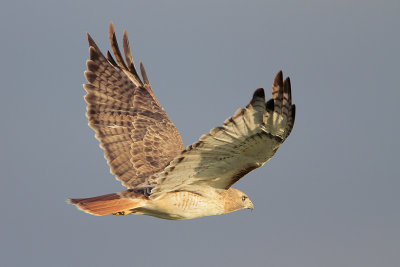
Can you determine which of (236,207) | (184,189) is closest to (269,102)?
(184,189)

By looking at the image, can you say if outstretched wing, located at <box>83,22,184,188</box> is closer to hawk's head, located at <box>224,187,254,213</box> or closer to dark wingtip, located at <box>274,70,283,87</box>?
hawk's head, located at <box>224,187,254,213</box>

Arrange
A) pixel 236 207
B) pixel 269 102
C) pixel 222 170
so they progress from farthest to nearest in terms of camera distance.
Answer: pixel 236 207, pixel 222 170, pixel 269 102

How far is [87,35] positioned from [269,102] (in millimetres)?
5432

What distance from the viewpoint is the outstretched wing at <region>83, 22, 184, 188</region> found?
36.4 feet

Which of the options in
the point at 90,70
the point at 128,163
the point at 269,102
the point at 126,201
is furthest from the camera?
the point at 90,70

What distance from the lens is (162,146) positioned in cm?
1140

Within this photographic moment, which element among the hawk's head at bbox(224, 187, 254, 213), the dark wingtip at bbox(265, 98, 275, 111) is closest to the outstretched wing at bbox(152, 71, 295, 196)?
the dark wingtip at bbox(265, 98, 275, 111)

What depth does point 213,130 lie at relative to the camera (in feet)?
24.4

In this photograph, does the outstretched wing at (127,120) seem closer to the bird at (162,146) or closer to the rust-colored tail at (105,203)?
the bird at (162,146)

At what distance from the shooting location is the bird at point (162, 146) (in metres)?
7.54

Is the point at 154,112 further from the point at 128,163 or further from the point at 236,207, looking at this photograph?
the point at 236,207

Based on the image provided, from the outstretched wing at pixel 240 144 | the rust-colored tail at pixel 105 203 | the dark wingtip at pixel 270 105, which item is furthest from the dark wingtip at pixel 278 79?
the rust-colored tail at pixel 105 203

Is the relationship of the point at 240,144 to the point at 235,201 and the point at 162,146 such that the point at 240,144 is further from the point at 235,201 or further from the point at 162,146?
the point at 162,146

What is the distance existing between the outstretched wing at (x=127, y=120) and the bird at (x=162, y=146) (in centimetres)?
2
